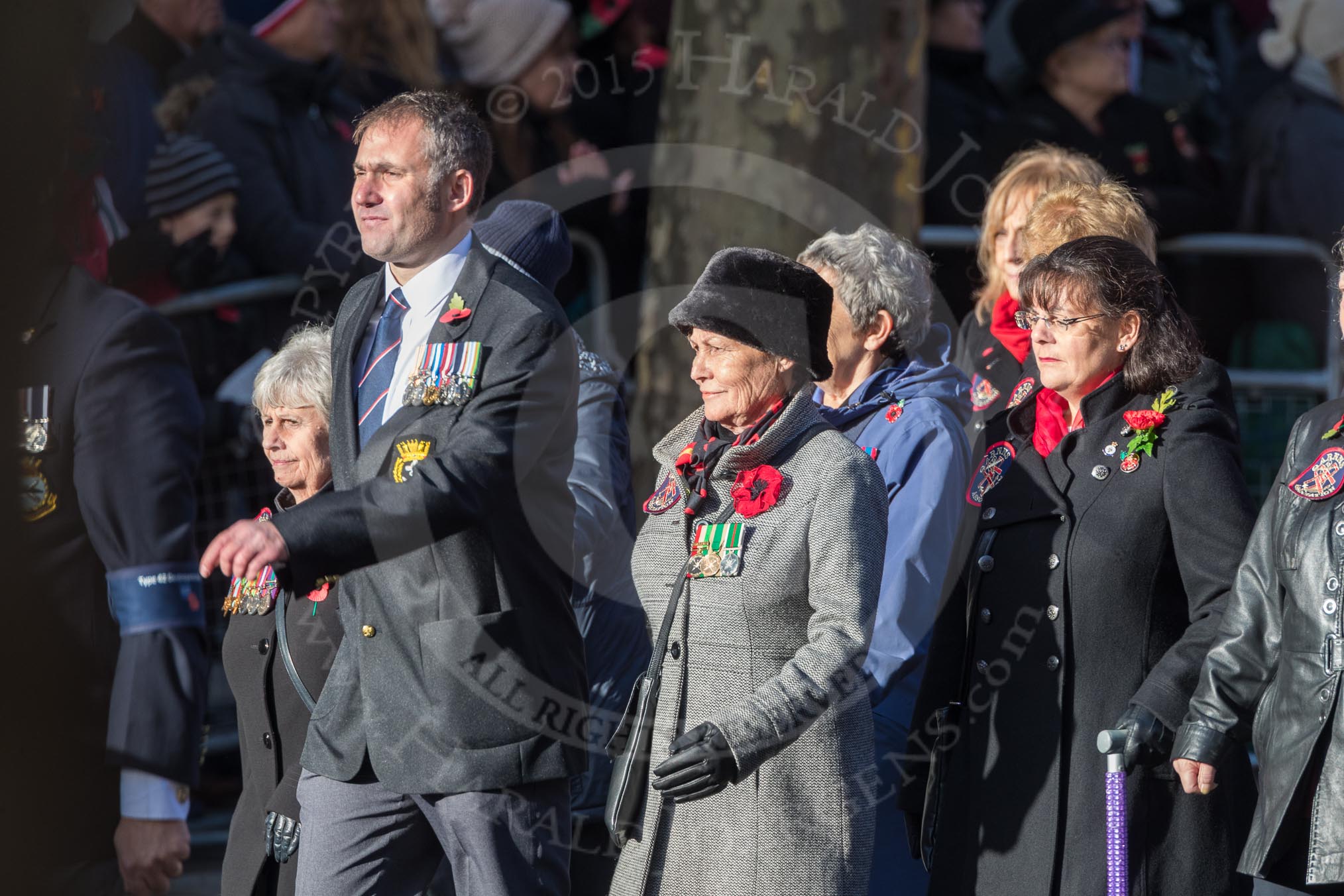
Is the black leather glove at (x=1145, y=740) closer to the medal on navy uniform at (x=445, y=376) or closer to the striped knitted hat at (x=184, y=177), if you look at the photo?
the medal on navy uniform at (x=445, y=376)

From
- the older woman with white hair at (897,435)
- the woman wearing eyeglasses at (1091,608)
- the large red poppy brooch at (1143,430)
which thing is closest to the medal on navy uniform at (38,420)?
the older woman with white hair at (897,435)

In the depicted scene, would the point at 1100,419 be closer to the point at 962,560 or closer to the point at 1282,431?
the point at 962,560

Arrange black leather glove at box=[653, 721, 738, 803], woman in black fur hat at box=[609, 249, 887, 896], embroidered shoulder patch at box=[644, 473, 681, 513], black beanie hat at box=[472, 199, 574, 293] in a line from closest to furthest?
black leather glove at box=[653, 721, 738, 803] → woman in black fur hat at box=[609, 249, 887, 896] → embroidered shoulder patch at box=[644, 473, 681, 513] → black beanie hat at box=[472, 199, 574, 293]

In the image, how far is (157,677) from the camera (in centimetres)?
415

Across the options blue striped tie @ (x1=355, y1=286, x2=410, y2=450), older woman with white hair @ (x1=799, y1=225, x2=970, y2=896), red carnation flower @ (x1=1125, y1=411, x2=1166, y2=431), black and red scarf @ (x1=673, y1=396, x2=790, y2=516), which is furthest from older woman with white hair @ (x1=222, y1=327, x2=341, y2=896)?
red carnation flower @ (x1=1125, y1=411, x2=1166, y2=431)

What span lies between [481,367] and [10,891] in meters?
1.56

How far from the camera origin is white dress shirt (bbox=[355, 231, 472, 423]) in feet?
12.6

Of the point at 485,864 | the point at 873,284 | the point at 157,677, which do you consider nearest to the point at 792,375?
the point at 873,284

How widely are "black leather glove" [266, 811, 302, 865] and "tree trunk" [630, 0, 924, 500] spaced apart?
10.7 ft

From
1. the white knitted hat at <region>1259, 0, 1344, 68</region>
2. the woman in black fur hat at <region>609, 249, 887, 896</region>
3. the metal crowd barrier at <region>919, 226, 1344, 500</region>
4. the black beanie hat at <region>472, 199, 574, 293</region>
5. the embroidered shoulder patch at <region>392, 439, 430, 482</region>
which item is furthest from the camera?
the white knitted hat at <region>1259, 0, 1344, 68</region>

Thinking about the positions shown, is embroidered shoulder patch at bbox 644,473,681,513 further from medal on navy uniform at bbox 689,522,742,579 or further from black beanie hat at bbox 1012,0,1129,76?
black beanie hat at bbox 1012,0,1129,76

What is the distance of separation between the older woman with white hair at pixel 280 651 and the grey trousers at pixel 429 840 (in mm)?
340

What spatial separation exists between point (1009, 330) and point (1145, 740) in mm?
1918

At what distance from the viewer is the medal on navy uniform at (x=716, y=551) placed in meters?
3.54
